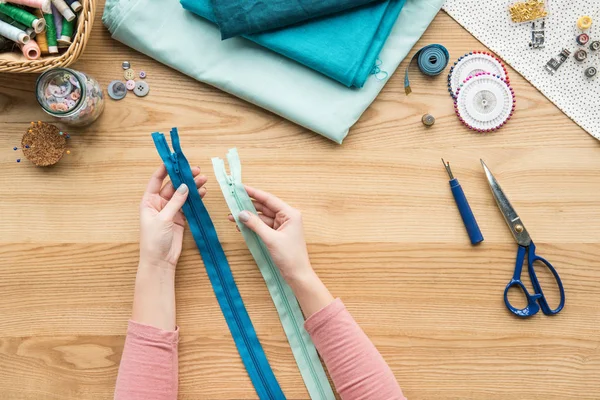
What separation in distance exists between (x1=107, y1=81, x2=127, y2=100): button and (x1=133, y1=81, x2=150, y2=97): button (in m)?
0.02

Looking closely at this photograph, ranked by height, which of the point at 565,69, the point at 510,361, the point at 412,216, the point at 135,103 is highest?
the point at 565,69

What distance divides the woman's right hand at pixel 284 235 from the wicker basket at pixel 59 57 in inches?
13.6

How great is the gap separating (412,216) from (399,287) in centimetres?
12

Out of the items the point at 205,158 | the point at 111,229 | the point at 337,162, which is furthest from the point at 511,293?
the point at 111,229

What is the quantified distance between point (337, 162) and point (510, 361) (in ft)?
1.49

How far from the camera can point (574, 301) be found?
897 millimetres

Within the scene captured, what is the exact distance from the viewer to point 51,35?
0.83 metres

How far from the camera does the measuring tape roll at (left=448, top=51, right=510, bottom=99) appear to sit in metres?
0.90

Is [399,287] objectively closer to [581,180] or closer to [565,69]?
[581,180]

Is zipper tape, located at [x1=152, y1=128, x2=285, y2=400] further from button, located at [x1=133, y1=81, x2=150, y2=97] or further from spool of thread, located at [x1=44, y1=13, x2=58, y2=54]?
spool of thread, located at [x1=44, y1=13, x2=58, y2=54]

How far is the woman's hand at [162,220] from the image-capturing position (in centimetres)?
83

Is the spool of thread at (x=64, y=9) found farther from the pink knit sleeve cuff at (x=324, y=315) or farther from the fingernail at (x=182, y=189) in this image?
the pink knit sleeve cuff at (x=324, y=315)

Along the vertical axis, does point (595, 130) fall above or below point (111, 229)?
above

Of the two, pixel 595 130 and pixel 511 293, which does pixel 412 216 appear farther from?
pixel 595 130
